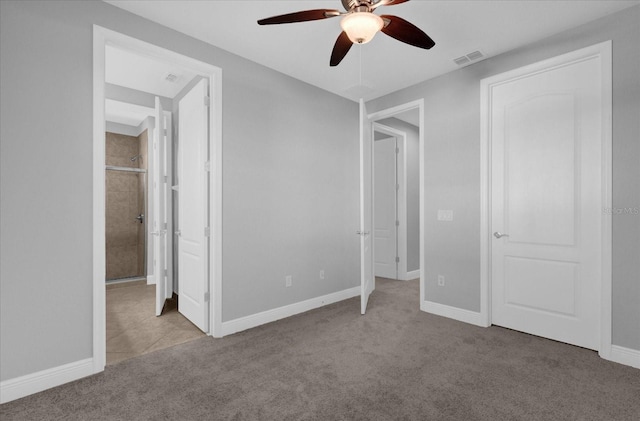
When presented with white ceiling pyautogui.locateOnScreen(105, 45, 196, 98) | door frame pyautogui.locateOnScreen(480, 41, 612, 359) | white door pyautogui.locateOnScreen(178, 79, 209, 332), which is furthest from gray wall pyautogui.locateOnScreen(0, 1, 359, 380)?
door frame pyautogui.locateOnScreen(480, 41, 612, 359)

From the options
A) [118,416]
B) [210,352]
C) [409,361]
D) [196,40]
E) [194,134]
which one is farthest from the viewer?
[194,134]

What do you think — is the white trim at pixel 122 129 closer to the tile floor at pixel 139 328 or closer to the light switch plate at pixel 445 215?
the tile floor at pixel 139 328

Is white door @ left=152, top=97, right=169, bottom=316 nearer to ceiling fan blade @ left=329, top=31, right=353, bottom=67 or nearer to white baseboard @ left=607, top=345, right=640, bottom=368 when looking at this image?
ceiling fan blade @ left=329, top=31, right=353, bottom=67

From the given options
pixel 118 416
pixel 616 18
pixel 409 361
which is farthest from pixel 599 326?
pixel 118 416

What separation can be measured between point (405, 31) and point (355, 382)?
2.25 m

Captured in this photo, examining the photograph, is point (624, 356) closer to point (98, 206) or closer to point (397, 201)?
point (397, 201)

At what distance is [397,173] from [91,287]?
177 inches

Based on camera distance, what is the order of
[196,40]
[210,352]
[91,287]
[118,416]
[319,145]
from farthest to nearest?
[319,145] < [196,40] < [210,352] < [91,287] < [118,416]

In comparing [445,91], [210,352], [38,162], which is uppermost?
[445,91]

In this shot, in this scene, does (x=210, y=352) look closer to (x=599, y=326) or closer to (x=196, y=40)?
(x=196, y=40)

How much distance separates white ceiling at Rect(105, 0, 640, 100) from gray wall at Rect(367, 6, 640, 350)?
145mm

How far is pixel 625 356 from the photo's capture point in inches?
93.2

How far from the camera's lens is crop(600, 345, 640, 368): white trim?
7.63 feet

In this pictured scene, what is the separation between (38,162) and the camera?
80.2 inches
